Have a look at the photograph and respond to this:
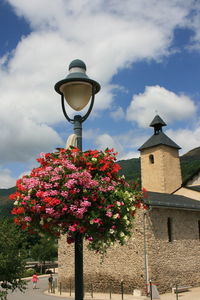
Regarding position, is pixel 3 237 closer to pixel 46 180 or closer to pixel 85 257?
pixel 46 180

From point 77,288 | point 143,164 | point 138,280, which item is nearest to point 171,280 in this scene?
point 138,280

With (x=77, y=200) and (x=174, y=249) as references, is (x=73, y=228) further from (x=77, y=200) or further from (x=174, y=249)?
(x=174, y=249)

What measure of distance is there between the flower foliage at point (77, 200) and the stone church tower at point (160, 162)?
91.2 feet

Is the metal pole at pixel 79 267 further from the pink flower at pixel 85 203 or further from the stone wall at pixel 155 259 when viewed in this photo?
the stone wall at pixel 155 259

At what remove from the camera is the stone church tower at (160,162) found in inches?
1276

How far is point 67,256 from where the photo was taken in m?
21.5

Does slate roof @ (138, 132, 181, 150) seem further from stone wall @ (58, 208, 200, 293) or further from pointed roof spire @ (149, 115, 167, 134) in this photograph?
stone wall @ (58, 208, 200, 293)

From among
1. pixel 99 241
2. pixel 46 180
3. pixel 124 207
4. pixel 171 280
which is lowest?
pixel 171 280

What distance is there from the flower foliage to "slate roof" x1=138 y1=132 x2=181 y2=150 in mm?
28165

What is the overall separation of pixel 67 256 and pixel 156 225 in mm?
6576

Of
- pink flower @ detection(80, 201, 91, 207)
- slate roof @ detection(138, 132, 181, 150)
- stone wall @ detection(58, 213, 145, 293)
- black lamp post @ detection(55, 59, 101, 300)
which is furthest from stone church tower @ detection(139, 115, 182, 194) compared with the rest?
pink flower @ detection(80, 201, 91, 207)

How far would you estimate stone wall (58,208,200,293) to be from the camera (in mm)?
17609

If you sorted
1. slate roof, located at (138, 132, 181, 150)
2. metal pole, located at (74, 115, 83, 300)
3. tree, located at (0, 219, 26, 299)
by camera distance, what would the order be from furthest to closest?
slate roof, located at (138, 132, 181, 150), tree, located at (0, 219, 26, 299), metal pole, located at (74, 115, 83, 300)

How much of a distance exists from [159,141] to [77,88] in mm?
27943
